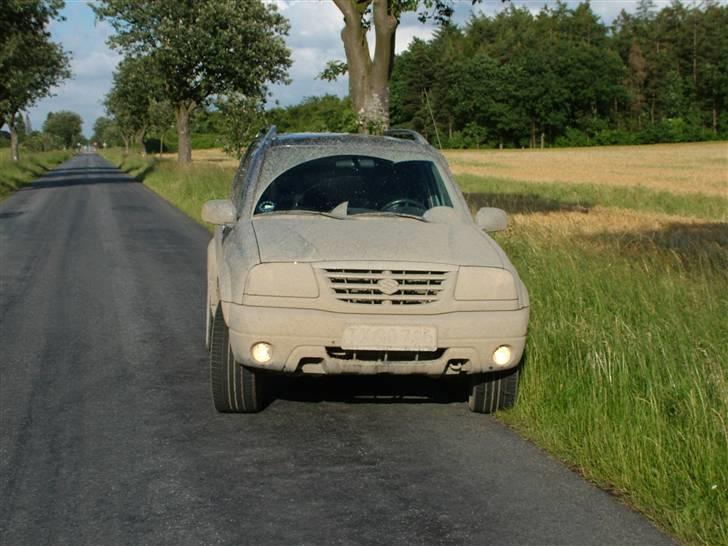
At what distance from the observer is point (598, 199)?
30.2m

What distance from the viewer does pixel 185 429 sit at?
5.40 m

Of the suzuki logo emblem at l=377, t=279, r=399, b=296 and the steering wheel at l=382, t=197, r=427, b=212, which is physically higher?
the steering wheel at l=382, t=197, r=427, b=212

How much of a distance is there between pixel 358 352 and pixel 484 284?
2.64 ft

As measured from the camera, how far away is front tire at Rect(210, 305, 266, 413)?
18.2 ft

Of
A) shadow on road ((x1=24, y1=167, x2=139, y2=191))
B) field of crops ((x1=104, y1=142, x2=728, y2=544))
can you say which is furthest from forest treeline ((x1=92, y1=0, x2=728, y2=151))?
field of crops ((x1=104, y1=142, x2=728, y2=544))

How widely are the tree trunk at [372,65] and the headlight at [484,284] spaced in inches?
435

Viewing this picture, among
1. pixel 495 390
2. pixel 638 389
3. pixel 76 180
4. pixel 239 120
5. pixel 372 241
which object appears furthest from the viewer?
pixel 76 180

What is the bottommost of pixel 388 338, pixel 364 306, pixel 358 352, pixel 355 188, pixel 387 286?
pixel 358 352

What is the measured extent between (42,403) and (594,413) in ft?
11.0

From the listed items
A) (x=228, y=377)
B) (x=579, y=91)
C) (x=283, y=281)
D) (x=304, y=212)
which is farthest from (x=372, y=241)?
(x=579, y=91)

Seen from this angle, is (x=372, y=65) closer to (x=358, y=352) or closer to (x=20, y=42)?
(x=358, y=352)

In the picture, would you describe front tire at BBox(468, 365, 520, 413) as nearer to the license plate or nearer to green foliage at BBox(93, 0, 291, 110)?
the license plate

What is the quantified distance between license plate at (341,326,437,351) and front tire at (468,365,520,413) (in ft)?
2.26

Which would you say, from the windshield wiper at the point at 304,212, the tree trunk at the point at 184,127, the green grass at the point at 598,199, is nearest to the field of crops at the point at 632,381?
the windshield wiper at the point at 304,212
